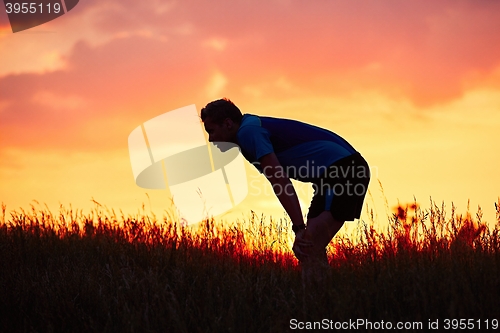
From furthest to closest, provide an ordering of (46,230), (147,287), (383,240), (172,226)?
1. (46,230)
2. (172,226)
3. (383,240)
4. (147,287)

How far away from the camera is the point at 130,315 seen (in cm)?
392

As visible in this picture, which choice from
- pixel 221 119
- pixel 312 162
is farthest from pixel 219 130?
pixel 312 162

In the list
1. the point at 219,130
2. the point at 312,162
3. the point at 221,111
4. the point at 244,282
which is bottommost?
the point at 244,282

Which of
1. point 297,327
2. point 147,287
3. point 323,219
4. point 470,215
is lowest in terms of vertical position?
point 297,327

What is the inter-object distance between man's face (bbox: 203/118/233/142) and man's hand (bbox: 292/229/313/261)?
935 mm

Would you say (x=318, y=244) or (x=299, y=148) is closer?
(x=318, y=244)

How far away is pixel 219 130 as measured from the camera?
4250mm

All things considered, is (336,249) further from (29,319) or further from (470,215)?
(29,319)

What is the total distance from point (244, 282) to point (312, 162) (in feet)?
3.56

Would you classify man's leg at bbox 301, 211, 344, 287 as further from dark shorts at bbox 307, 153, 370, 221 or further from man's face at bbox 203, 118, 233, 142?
man's face at bbox 203, 118, 233, 142

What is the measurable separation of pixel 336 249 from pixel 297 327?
92.1 inches

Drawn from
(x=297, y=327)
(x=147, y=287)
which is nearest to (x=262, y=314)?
(x=297, y=327)

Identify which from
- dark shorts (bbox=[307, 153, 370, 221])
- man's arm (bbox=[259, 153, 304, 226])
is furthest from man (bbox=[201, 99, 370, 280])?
man's arm (bbox=[259, 153, 304, 226])

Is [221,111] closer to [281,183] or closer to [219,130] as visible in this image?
[219,130]
